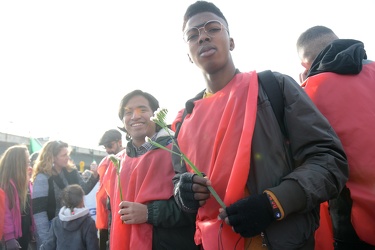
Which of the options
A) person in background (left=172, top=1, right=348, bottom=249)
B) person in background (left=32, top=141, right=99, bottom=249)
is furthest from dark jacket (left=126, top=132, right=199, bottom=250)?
person in background (left=32, top=141, right=99, bottom=249)

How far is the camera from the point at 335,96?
75.5 inches

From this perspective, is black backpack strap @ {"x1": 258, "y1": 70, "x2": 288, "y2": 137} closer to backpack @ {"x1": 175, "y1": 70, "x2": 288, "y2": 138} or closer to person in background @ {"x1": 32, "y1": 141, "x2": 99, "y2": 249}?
backpack @ {"x1": 175, "y1": 70, "x2": 288, "y2": 138}

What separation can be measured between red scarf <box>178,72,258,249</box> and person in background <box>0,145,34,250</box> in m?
3.88

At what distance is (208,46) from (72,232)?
10.7ft

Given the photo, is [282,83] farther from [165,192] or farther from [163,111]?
[165,192]

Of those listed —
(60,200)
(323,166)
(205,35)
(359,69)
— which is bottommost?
(60,200)

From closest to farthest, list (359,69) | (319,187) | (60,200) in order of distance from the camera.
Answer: (319,187) → (359,69) → (60,200)

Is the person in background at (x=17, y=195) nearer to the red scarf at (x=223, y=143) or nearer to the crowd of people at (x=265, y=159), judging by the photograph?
the crowd of people at (x=265, y=159)

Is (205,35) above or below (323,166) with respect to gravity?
above

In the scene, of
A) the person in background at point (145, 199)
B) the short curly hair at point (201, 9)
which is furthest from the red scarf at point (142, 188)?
the short curly hair at point (201, 9)

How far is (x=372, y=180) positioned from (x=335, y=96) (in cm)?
49

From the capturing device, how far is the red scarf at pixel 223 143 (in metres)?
1.64

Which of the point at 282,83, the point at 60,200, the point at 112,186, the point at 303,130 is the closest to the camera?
the point at 303,130

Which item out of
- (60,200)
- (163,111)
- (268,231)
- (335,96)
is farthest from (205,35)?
(60,200)
